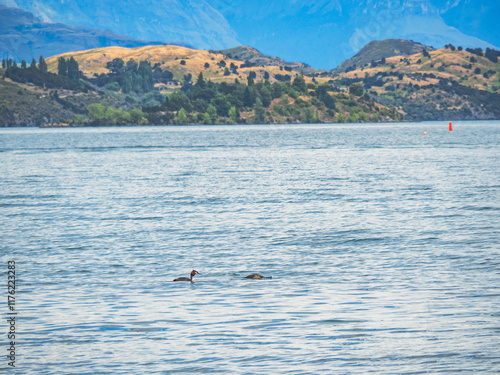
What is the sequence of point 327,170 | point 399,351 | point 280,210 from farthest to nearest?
1. point 327,170
2. point 280,210
3. point 399,351

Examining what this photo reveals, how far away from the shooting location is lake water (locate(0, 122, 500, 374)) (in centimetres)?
2195

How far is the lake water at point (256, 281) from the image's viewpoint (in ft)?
72.0

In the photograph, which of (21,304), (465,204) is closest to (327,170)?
(465,204)

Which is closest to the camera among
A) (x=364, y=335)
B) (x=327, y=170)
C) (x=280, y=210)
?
(x=364, y=335)

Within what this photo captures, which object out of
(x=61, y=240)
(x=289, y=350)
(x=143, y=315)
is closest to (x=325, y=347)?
(x=289, y=350)

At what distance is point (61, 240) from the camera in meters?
44.4

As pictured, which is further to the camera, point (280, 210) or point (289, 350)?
point (280, 210)

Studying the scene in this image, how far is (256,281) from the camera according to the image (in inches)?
1268

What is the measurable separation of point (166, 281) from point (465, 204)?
3515 centimetres

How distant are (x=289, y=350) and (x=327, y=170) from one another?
274ft

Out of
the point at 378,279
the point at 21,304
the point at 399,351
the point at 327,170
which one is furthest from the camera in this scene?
the point at 327,170

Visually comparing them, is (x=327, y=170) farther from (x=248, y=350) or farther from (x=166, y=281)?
(x=248, y=350)

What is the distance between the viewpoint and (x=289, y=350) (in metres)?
22.2

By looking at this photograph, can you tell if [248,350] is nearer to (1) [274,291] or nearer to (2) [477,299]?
(1) [274,291]
